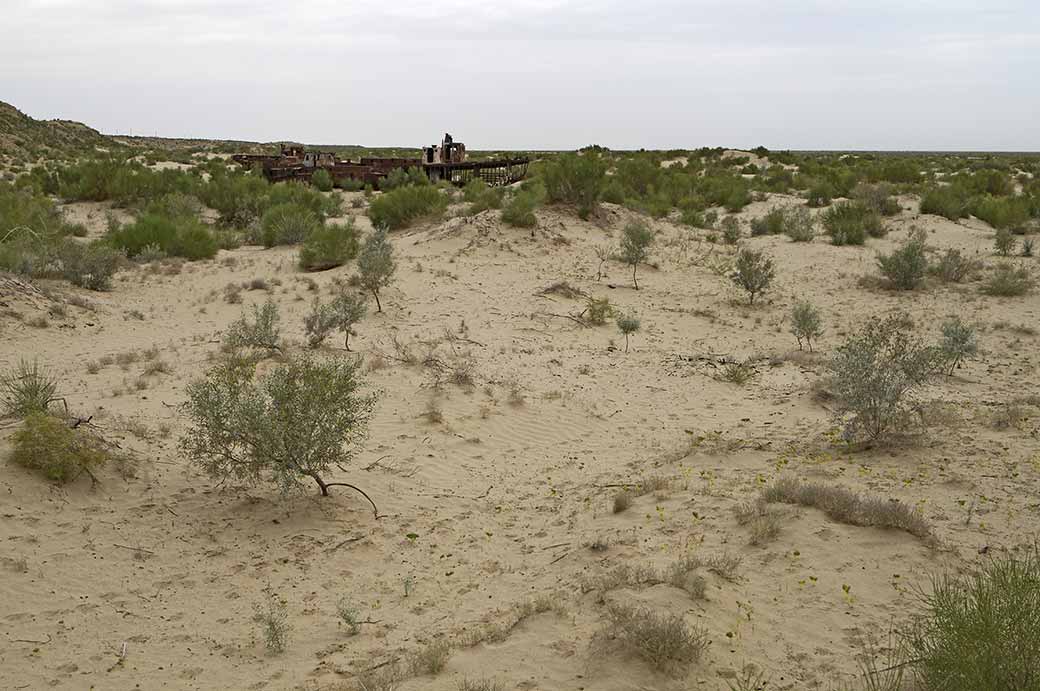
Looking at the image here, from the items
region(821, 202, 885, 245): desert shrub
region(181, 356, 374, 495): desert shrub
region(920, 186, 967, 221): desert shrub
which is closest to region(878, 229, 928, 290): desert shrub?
region(821, 202, 885, 245): desert shrub

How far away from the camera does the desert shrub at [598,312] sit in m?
12.6

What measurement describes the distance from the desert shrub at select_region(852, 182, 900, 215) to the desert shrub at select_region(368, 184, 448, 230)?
442 inches

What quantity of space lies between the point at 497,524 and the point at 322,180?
25.2m

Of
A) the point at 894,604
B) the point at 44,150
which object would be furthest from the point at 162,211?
the point at 44,150

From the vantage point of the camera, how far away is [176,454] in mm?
7223

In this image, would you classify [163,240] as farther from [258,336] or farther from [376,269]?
[258,336]

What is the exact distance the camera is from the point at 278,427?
6305 millimetres

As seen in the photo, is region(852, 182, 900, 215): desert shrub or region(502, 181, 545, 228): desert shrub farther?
region(852, 182, 900, 215): desert shrub

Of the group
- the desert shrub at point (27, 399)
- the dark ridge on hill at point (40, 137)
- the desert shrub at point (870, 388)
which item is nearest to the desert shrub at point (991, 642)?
the desert shrub at point (870, 388)

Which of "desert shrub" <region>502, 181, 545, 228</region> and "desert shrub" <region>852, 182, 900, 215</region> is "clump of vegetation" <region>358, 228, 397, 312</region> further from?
"desert shrub" <region>852, 182, 900, 215</region>

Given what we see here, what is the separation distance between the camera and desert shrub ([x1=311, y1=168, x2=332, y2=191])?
2948 cm

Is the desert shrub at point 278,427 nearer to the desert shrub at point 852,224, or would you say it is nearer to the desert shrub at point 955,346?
the desert shrub at point 955,346

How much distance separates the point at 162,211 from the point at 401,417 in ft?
45.6

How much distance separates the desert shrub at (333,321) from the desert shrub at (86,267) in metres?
4.48
